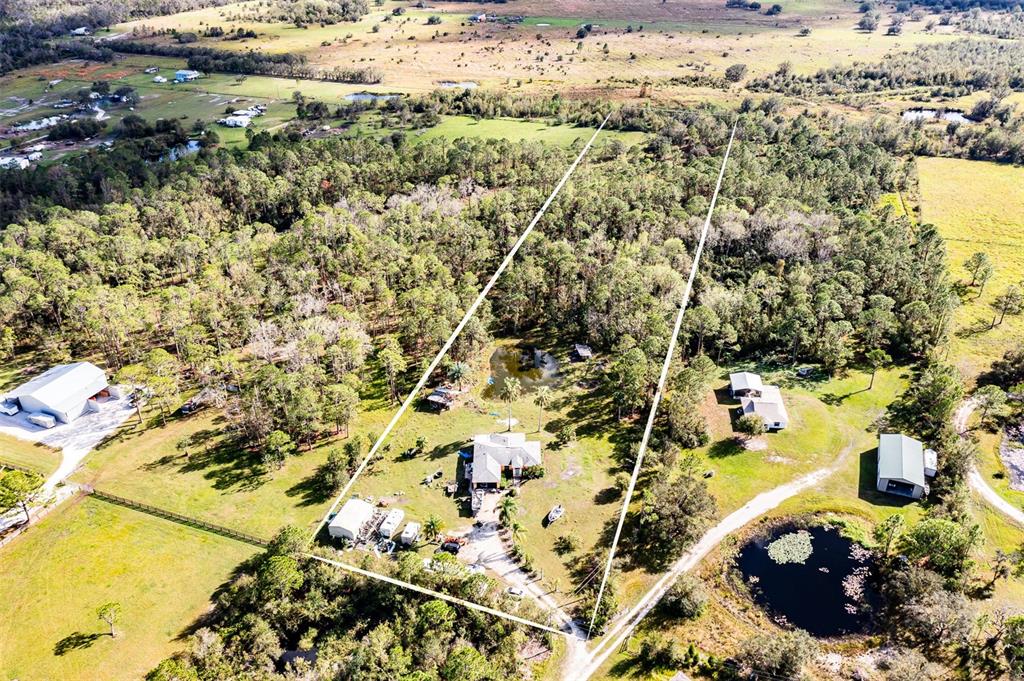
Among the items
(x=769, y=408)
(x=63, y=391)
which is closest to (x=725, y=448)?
(x=769, y=408)

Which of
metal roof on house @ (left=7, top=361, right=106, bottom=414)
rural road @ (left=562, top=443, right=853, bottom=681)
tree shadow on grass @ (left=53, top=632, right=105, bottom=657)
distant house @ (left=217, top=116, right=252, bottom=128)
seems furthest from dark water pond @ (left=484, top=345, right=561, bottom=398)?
distant house @ (left=217, top=116, right=252, bottom=128)

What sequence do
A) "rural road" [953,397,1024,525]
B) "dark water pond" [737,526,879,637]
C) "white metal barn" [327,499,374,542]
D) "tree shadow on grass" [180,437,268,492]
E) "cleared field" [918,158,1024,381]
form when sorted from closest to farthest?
"dark water pond" [737,526,879,637]
"white metal barn" [327,499,374,542]
"rural road" [953,397,1024,525]
"tree shadow on grass" [180,437,268,492]
"cleared field" [918,158,1024,381]

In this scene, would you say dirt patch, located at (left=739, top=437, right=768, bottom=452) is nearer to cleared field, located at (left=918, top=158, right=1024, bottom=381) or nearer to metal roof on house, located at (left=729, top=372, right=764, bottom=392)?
metal roof on house, located at (left=729, top=372, right=764, bottom=392)

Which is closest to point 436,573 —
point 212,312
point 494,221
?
point 212,312

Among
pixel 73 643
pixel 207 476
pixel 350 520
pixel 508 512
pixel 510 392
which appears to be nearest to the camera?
pixel 73 643

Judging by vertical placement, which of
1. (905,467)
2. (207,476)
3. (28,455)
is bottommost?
(905,467)

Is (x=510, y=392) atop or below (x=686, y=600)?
atop

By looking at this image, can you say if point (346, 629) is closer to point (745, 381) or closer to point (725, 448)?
point (725, 448)

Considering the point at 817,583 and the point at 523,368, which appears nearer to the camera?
the point at 817,583
